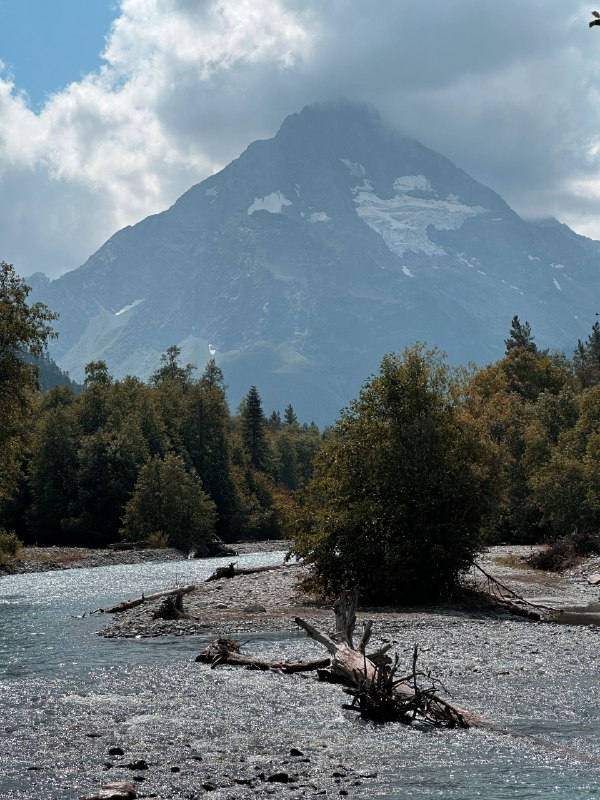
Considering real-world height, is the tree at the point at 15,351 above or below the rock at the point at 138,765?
above

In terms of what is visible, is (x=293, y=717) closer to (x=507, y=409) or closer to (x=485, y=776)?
(x=485, y=776)

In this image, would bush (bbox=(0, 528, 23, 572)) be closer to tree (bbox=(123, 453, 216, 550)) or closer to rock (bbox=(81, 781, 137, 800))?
tree (bbox=(123, 453, 216, 550))

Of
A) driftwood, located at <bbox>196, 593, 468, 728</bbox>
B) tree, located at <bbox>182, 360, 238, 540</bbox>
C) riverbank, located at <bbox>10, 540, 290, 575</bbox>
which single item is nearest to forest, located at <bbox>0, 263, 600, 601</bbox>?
tree, located at <bbox>182, 360, 238, 540</bbox>

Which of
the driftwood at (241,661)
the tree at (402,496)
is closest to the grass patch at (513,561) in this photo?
the tree at (402,496)

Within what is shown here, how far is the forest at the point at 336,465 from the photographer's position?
3738 cm

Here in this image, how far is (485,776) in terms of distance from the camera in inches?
555

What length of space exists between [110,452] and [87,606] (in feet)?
219

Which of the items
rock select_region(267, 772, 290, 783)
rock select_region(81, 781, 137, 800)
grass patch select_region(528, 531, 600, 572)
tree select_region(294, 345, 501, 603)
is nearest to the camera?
rock select_region(81, 781, 137, 800)

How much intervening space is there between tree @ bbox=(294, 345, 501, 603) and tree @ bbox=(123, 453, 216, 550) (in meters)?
55.2

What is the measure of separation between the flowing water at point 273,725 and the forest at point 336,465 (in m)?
9.06

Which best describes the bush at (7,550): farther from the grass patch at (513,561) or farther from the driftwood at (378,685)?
the driftwood at (378,685)

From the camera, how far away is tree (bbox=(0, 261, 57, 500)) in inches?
1766

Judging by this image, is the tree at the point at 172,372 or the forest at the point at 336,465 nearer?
the forest at the point at 336,465

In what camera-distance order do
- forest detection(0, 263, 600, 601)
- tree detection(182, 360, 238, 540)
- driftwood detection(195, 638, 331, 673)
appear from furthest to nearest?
tree detection(182, 360, 238, 540) → forest detection(0, 263, 600, 601) → driftwood detection(195, 638, 331, 673)
